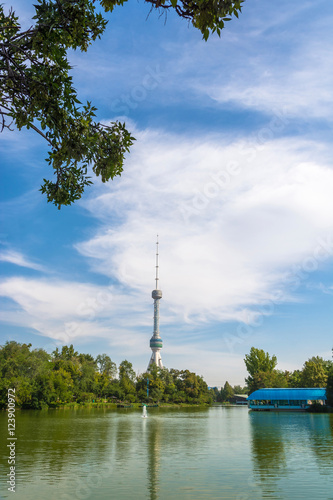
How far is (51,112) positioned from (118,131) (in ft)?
3.68

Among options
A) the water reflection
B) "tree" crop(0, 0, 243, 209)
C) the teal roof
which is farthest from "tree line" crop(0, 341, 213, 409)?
"tree" crop(0, 0, 243, 209)

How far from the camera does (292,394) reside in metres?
63.1

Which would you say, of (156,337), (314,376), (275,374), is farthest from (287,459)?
(156,337)

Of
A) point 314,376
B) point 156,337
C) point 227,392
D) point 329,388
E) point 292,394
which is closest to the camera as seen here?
point 329,388

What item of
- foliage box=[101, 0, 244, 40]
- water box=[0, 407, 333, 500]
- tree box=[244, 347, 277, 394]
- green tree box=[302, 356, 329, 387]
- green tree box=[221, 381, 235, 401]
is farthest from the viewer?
green tree box=[221, 381, 235, 401]

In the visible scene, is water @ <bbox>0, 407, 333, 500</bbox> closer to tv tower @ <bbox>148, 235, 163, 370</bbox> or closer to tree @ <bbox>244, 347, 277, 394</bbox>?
tree @ <bbox>244, 347, 277, 394</bbox>

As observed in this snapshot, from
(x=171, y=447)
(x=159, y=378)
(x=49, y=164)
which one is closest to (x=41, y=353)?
(x=159, y=378)

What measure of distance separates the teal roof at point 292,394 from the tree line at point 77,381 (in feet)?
104

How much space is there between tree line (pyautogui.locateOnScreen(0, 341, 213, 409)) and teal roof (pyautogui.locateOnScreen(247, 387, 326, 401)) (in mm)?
31644

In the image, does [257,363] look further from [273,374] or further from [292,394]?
[292,394]

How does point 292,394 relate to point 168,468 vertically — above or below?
below

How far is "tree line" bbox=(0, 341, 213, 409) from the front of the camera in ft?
194

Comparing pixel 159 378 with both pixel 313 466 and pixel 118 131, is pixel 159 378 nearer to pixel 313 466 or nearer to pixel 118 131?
pixel 313 466

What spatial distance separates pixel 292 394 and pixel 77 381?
39138 mm
